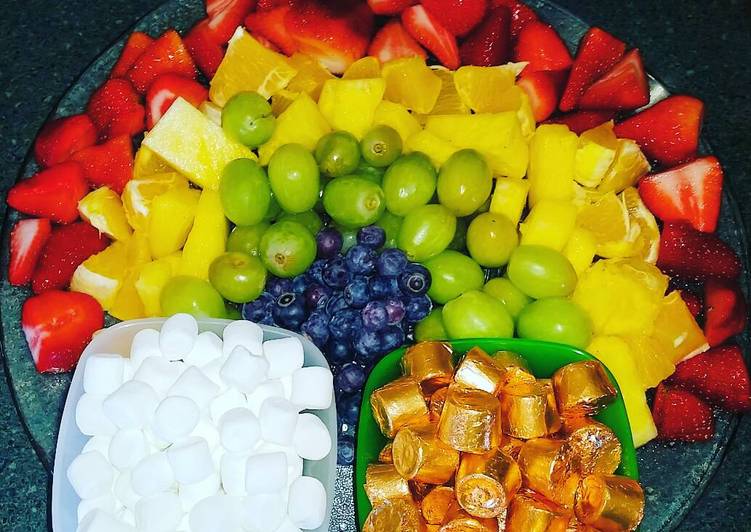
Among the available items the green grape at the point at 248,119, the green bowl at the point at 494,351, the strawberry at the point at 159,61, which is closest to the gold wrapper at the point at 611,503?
the green bowl at the point at 494,351

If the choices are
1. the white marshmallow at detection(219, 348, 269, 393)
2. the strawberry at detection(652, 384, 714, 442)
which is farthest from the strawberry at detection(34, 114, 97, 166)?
the strawberry at detection(652, 384, 714, 442)

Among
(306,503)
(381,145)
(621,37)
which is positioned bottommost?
(306,503)

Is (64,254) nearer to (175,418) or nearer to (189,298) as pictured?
(189,298)

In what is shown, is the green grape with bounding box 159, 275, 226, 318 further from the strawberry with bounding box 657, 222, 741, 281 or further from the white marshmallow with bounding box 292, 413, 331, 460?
the strawberry with bounding box 657, 222, 741, 281

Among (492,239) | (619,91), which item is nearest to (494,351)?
(492,239)

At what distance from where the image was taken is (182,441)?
3.06ft

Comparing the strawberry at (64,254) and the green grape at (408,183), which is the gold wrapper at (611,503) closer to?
the green grape at (408,183)

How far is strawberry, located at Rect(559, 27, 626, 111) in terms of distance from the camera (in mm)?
1227

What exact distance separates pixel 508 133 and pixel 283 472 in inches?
21.3

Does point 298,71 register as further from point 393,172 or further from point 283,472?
point 283,472

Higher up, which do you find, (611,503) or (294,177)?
(294,177)

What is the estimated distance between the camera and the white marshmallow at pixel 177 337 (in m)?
0.97

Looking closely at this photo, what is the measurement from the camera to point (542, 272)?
41.3 inches

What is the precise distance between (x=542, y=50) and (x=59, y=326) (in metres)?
0.81
